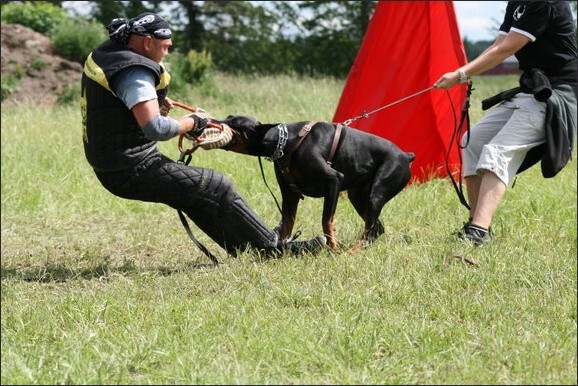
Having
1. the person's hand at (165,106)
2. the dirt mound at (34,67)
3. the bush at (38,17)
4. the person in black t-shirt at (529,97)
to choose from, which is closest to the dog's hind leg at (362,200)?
the person in black t-shirt at (529,97)

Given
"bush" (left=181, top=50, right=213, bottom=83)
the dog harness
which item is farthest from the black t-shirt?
"bush" (left=181, top=50, right=213, bottom=83)

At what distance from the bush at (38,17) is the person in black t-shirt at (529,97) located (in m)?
12.2

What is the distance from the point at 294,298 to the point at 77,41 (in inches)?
464

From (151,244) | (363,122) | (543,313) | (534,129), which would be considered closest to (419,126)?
(363,122)

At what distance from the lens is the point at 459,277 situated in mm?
4750

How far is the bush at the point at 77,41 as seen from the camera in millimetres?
15227

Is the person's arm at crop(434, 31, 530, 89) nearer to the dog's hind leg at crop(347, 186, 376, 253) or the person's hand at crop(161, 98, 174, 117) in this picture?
the dog's hind leg at crop(347, 186, 376, 253)

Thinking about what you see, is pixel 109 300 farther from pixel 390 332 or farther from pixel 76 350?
pixel 390 332

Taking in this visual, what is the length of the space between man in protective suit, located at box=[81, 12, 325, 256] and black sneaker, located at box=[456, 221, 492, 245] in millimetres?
936

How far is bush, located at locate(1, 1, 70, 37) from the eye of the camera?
16.6 metres

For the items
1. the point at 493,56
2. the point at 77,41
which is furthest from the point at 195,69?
the point at 493,56

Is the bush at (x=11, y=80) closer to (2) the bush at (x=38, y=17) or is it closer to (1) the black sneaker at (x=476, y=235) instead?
(2) the bush at (x=38, y=17)

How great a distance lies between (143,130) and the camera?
16.3 feet

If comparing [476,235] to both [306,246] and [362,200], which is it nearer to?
[362,200]
